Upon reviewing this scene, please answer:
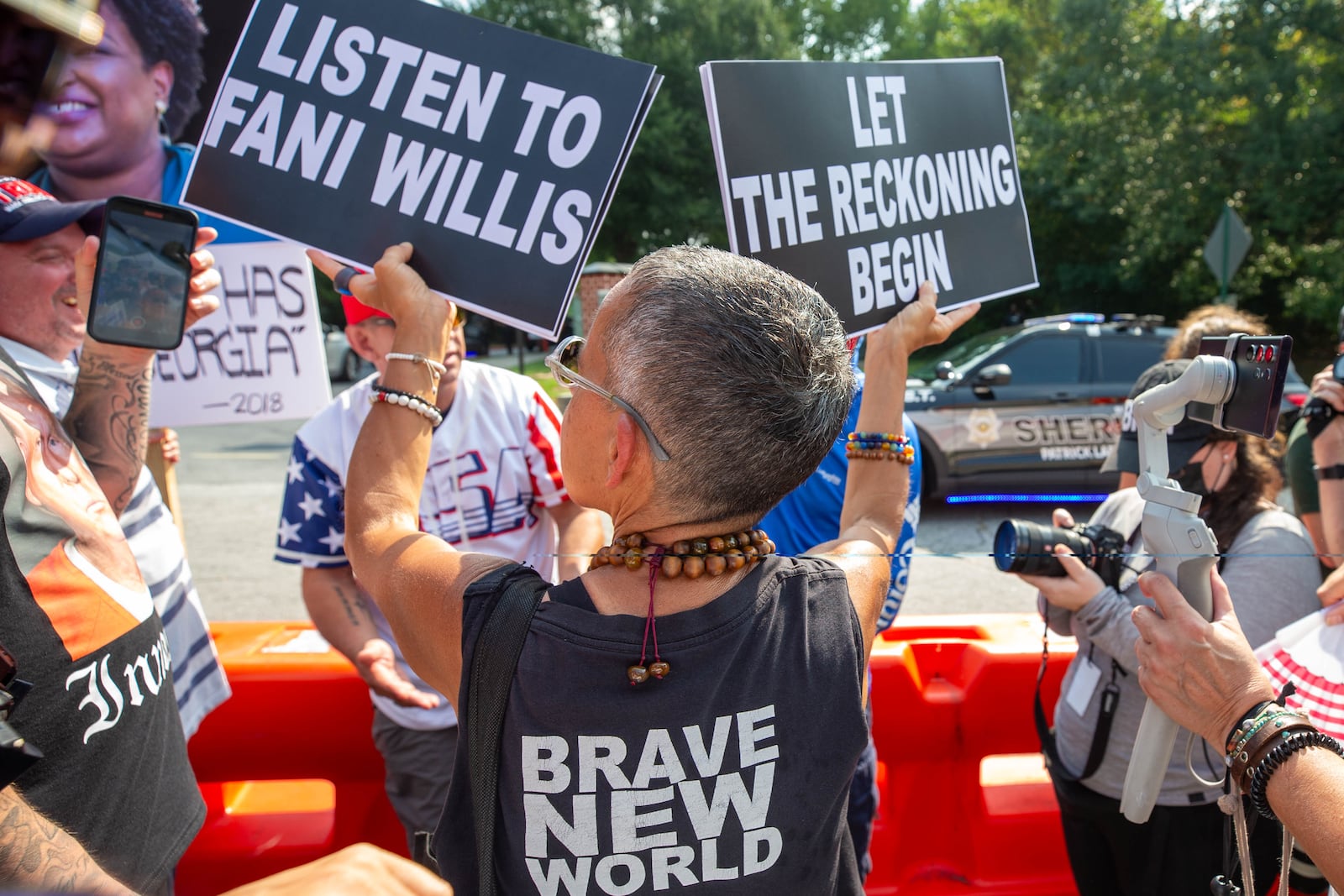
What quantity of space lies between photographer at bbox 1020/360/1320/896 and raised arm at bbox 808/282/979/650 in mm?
595

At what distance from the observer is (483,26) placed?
1.77 meters

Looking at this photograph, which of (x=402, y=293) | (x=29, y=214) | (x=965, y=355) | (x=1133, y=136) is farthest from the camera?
(x=1133, y=136)

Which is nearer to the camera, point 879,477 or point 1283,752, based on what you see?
point 1283,752

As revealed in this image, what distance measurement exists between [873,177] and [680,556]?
3.82 ft

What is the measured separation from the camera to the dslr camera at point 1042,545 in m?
1.94

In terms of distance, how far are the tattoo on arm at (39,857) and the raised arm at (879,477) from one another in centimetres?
104

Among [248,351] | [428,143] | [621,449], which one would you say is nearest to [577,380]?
[621,449]

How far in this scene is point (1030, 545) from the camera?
6.37 feet

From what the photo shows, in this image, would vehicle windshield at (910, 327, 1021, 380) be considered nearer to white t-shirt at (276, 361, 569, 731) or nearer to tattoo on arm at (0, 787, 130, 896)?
white t-shirt at (276, 361, 569, 731)

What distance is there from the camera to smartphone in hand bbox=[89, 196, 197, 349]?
1.73 meters

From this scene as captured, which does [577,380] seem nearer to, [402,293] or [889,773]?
[402,293]

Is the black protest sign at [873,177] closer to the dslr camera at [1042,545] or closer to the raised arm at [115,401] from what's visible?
the dslr camera at [1042,545]

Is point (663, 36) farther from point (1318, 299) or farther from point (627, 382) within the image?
point (627, 382)

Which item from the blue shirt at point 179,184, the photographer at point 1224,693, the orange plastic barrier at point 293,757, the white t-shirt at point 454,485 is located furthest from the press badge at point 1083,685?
the blue shirt at point 179,184
